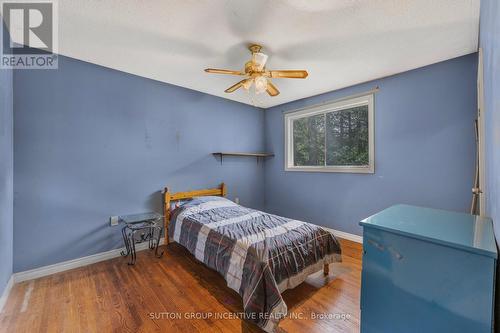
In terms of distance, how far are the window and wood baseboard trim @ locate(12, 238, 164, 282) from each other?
3.14m

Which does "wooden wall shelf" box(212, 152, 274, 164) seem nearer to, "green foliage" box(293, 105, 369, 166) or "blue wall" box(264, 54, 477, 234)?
"green foliage" box(293, 105, 369, 166)

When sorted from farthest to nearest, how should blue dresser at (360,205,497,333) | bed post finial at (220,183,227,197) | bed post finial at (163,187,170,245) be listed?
bed post finial at (220,183,227,197) < bed post finial at (163,187,170,245) < blue dresser at (360,205,497,333)

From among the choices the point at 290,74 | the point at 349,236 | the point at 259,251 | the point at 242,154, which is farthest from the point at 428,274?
the point at 242,154

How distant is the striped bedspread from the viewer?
1.59 m

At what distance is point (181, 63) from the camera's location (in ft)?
8.48

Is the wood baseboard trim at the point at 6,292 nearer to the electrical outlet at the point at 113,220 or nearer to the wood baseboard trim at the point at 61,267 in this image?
the wood baseboard trim at the point at 61,267

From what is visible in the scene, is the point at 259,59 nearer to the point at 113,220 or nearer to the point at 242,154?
the point at 242,154

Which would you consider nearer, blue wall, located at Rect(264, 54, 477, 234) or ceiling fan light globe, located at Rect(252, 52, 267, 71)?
ceiling fan light globe, located at Rect(252, 52, 267, 71)

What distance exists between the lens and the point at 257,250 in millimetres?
1766

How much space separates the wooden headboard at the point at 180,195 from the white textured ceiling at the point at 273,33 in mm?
1724

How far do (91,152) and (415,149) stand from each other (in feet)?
13.2

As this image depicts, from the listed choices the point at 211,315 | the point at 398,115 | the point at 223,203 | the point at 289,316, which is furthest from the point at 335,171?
the point at 211,315

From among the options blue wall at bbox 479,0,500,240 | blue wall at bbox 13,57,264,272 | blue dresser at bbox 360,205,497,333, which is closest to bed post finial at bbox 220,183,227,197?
blue wall at bbox 13,57,264,272

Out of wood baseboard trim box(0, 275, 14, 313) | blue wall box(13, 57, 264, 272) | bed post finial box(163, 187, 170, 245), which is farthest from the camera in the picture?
bed post finial box(163, 187, 170, 245)
